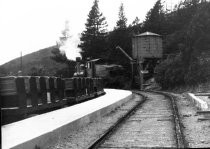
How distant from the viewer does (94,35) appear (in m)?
88.8

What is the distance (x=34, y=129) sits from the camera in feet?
30.8

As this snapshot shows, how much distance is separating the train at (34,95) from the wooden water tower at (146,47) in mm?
47087

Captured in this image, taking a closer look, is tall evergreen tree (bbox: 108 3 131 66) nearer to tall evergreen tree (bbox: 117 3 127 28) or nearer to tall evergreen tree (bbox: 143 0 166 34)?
tall evergreen tree (bbox: 117 3 127 28)

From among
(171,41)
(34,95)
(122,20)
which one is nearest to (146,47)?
(171,41)

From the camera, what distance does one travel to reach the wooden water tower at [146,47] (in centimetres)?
6700

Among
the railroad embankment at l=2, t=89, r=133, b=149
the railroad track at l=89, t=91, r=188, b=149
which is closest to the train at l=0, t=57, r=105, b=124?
the railroad embankment at l=2, t=89, r=133, b=149

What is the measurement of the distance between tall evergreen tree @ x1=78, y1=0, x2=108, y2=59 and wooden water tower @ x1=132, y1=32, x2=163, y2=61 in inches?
743

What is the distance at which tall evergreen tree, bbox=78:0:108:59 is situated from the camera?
86.7 metres

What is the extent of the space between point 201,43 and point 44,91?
3253 centimetres

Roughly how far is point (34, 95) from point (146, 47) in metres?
55.8

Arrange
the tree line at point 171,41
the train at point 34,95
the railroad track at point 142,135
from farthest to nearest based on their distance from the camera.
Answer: the tree line at point 171,41, the train at point 34,95, the railroad track at point 142,135

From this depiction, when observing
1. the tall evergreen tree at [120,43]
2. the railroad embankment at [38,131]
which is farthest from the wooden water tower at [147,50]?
the railroad embankment at [38,131]

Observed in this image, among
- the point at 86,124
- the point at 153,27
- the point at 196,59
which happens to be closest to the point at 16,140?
the point at 86,124

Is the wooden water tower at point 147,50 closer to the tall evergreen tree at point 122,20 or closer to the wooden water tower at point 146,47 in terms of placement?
the wooden water tower at point 146,47
